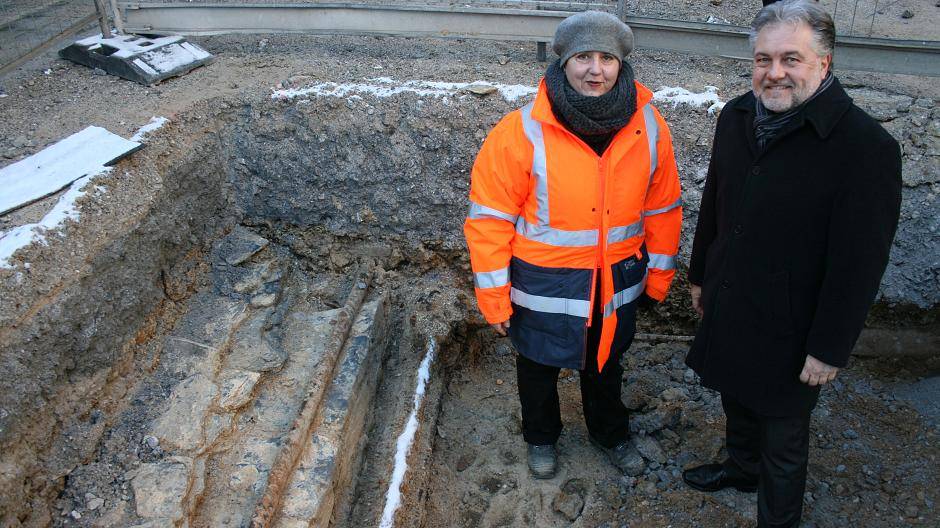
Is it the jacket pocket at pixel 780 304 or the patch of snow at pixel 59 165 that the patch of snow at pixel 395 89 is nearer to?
the patch of snow at pixel 59 165

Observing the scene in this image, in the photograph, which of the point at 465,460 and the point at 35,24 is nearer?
the point at 465,460

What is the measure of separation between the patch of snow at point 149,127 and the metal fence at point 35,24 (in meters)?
1.33

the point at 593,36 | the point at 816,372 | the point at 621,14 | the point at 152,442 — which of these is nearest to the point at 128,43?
the point at 152,442

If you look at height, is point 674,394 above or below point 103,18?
below

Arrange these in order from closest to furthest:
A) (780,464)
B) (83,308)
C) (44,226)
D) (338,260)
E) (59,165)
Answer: (780,464) → (83,308) → (44,226) → (59,165) → (338,260)

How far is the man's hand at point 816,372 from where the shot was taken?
2414 millimetres

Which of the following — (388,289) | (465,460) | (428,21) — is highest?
(428,21)

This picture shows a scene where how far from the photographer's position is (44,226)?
3.14 m

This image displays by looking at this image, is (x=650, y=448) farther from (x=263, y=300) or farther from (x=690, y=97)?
(x=263, y=300)

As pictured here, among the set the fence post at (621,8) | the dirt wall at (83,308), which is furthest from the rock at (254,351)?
the fence post at (621,8)

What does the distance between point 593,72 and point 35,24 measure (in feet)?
15.1

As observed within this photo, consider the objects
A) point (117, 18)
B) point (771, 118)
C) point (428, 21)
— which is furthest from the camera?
point (117, 18)

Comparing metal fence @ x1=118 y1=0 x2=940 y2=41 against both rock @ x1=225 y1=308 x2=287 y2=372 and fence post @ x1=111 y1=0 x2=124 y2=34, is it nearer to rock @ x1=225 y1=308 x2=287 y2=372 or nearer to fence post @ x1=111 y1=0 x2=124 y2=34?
fence post @ x1=111 y1=0 x2=124 y2=34

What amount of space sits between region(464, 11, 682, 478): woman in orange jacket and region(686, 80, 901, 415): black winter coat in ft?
0.83
